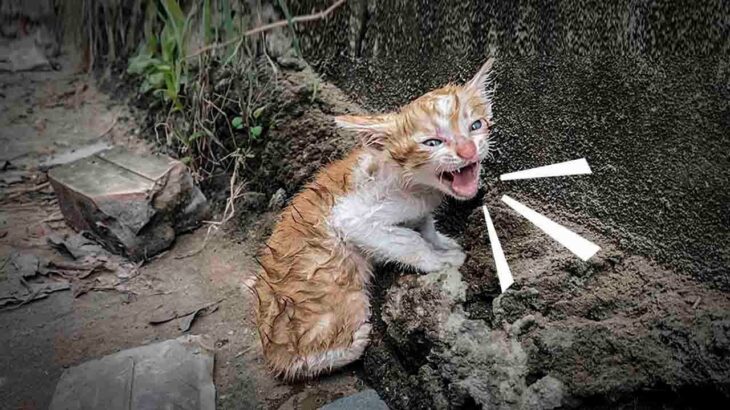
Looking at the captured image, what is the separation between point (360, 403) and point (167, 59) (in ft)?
6.48

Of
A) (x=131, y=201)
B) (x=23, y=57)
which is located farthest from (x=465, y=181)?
(x=23, y=57)

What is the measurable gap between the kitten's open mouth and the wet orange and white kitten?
66 mm

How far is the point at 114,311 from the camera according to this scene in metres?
2.59

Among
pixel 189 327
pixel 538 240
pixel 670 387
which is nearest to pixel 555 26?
pixel 538 240

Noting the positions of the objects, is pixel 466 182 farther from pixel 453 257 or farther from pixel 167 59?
pixel 167 59

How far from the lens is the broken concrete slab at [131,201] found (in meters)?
2.81

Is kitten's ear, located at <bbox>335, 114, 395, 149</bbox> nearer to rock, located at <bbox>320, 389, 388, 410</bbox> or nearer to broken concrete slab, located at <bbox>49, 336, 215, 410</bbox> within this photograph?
rock, located at <bbox>320, 389, 388, 410</bbox>

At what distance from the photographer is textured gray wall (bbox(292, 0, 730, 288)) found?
5.09 ft

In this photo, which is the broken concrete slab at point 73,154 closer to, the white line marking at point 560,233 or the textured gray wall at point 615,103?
the textured gray wall at point 615,103

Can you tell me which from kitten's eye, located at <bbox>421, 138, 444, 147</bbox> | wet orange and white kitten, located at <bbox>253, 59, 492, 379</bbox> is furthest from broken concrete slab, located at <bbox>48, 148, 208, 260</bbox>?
kitten's eye, located at <bbox>421, 138, 444, 147</bbox>

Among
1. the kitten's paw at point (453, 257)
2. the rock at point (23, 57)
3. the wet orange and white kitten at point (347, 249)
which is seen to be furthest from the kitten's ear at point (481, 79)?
the rock at point (23, 57)

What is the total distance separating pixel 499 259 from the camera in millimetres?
1923

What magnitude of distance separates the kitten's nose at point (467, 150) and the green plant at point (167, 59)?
1733mm

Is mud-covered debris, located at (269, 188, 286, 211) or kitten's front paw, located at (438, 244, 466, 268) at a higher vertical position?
kitten's front paw, located at (438, 244, 466, 268)
